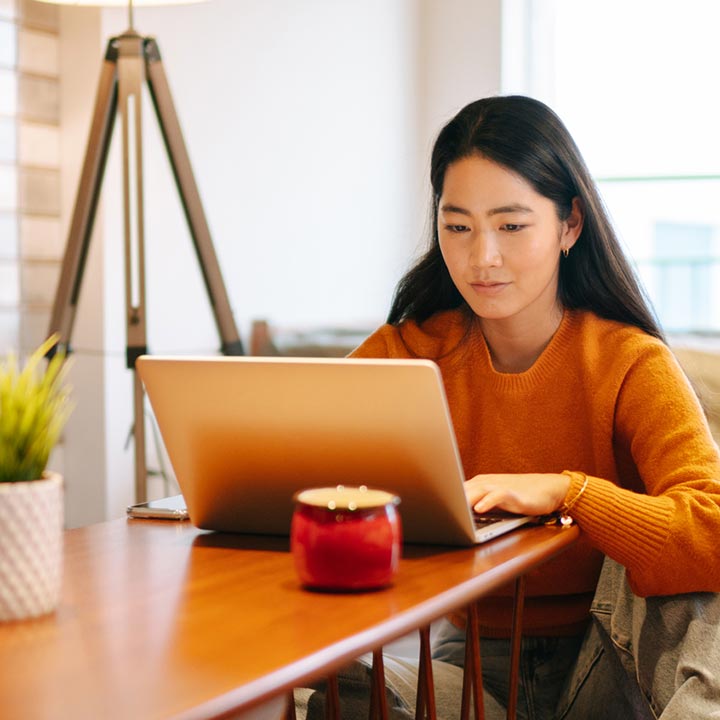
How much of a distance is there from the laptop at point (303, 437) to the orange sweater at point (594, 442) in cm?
14

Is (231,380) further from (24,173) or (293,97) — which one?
(293,97)

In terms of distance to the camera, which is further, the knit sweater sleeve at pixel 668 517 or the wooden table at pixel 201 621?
the knit sweater sleeve at pixel 668 517

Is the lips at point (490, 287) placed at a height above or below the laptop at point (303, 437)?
above

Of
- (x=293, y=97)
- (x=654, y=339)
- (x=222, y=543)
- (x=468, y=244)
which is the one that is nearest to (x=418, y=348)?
(x=468, y=244)

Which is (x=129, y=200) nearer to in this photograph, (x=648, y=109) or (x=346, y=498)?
(x=346, y=498)

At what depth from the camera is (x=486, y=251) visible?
1442 mm

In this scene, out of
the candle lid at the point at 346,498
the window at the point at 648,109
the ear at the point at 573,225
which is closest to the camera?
the candle lid at the point at 346,498

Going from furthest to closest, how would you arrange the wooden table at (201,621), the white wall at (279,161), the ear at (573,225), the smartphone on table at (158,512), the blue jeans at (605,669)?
the white wall at (279,161) < the ear at (573,225) < the smartphone on table at (158,512) < the blue jeans at (605,669) < the wooden table at (201,621)

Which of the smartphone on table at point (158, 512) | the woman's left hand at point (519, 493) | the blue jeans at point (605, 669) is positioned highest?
the woman's left hand at point (519, 493)

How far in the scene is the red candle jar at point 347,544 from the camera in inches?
34.9

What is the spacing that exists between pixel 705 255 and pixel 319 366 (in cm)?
286

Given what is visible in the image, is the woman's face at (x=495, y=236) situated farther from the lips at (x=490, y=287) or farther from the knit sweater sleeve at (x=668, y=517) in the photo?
the knit sweater sleeve at (x=668, y=517)

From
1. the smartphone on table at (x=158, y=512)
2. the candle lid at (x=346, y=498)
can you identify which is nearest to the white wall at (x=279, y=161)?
the smartphone on table at (x=158, y=512)

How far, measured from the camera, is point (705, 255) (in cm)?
363
